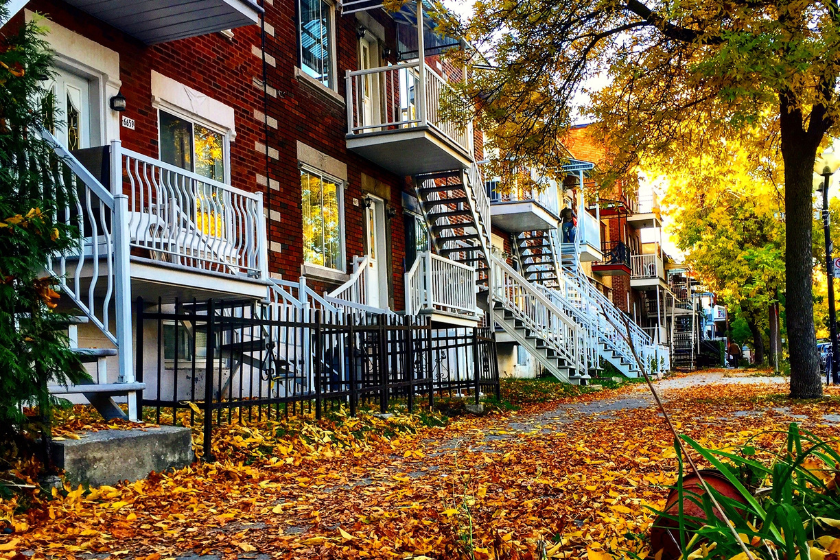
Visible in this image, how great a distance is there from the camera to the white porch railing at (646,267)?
45.7 meters

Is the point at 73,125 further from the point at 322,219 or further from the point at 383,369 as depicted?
the point at 322,219

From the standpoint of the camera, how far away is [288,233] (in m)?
13.6

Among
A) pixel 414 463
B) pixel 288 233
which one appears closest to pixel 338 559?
pixel 414 463

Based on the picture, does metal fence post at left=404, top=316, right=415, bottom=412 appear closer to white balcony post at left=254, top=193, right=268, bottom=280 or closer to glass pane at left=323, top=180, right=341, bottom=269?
white balcony post at left=254, top=193, right=268, bottom=280

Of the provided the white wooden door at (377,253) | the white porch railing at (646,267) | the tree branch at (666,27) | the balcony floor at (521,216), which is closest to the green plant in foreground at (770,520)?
the tree branch at (666,27)

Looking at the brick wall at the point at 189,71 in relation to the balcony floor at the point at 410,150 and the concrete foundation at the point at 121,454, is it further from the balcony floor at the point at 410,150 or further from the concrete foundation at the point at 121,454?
the concrete foundation at the point at 121,454

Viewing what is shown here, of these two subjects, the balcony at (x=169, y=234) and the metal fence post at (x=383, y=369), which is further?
the metal fence post at (x=383, y=369)

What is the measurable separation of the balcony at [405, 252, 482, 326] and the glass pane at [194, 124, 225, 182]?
14.1 feet

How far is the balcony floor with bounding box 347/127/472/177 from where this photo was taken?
15359 millimetres

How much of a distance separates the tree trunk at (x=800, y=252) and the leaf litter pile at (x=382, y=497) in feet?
13.0

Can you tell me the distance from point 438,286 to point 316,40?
5093 millimetres

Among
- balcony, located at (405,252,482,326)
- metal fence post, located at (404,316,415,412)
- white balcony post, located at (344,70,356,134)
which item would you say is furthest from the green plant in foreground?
white balcony post, located at (344,70,356,134)

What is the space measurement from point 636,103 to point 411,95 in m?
5.33

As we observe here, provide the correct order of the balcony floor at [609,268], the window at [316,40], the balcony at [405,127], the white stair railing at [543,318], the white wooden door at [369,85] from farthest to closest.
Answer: the balcony floor at [609,268] < the white stair railing at [543,318] < the white wooden door at [369,85] < the balcony at [405,127] < the window at [316,40]
